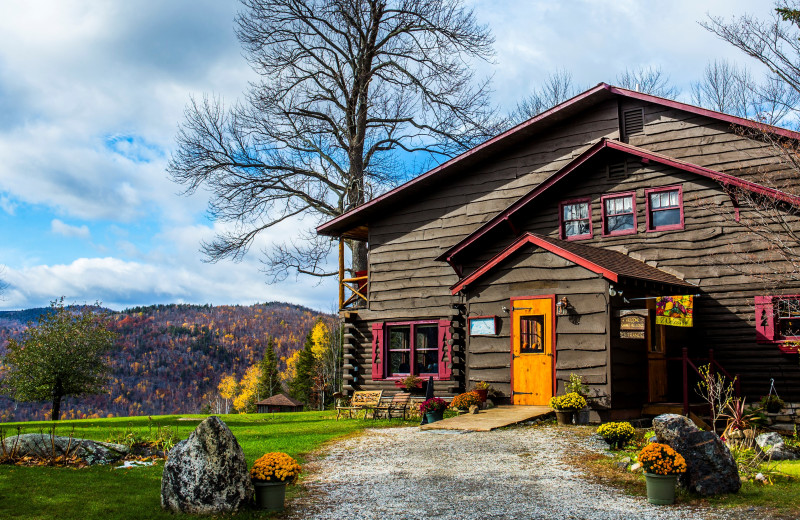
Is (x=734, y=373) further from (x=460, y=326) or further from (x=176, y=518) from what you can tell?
(x=176, y=518)

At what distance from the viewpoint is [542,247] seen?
16141 mm

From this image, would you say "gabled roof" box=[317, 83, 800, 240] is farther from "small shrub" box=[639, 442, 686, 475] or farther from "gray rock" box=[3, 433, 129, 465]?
"gray rock" box=[3, 433, 129, 465]

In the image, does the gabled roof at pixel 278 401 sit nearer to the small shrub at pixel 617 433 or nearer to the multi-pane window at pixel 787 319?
the multi-pane window at pixel 787 319

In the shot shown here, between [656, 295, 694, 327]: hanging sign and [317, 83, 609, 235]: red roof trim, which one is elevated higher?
[317, 83, 609, 235]: red roof trim

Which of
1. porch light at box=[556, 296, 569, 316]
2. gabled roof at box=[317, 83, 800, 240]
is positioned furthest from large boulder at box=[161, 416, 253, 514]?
gabled roof at box=[317, 83, 800, 240]

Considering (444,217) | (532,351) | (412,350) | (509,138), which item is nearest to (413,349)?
(412,350)

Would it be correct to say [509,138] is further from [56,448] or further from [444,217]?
[56,448]

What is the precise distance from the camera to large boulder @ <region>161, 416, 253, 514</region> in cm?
810

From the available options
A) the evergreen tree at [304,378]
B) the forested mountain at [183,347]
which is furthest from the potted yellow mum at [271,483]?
the forested mountain at [183,347]

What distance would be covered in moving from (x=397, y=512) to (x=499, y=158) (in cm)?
1519

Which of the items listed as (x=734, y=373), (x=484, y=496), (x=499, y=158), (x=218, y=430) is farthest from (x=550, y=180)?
(x=218, y=430)

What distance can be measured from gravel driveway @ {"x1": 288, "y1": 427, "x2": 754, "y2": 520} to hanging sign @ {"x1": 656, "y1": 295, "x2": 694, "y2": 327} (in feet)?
12.6

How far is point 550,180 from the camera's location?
18.9 m

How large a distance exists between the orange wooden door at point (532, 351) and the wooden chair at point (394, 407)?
336 cm
